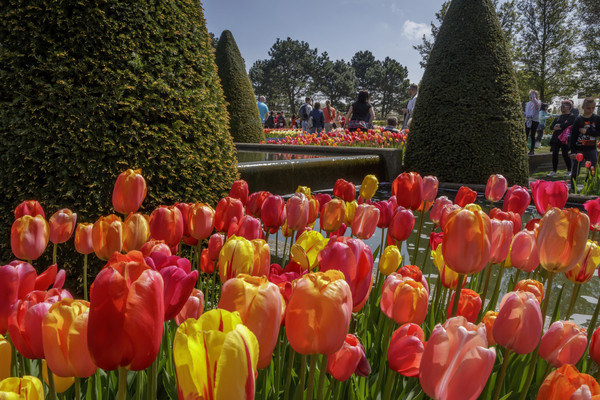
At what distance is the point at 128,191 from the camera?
1.82 m

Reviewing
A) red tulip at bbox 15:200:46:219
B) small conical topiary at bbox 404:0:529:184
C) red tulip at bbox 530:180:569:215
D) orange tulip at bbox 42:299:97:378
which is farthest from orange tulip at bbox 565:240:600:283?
small conical topiary at bbox 404:0:529:184

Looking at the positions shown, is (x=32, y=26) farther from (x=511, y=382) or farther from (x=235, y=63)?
(x=235, y=63)

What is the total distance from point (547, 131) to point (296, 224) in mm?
32863

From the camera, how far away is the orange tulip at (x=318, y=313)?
77 cm

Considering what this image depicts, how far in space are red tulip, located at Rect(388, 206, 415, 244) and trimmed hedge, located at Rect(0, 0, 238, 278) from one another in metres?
1.54

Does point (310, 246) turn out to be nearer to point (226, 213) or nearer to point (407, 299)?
point (407, 299)

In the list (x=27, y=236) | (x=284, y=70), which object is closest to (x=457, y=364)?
(x=27, y=236)

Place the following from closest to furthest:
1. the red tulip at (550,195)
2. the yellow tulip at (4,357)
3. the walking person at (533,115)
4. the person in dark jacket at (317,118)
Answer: the yellow tulip at (4,357) → the red tulip at (550,195) → the walking person at (533,115) → the person in dark jacket at (317,118)

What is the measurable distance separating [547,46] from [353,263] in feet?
118

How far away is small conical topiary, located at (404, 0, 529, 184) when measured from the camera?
786 centimetres

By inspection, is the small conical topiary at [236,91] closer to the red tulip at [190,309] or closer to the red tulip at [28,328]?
the red tulip at [190,309]

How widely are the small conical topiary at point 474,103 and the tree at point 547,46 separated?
2736cm

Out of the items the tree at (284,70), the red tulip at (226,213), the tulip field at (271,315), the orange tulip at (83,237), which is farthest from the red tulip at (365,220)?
the tree at (284,70)

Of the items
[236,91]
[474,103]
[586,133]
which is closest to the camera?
[474,103]
